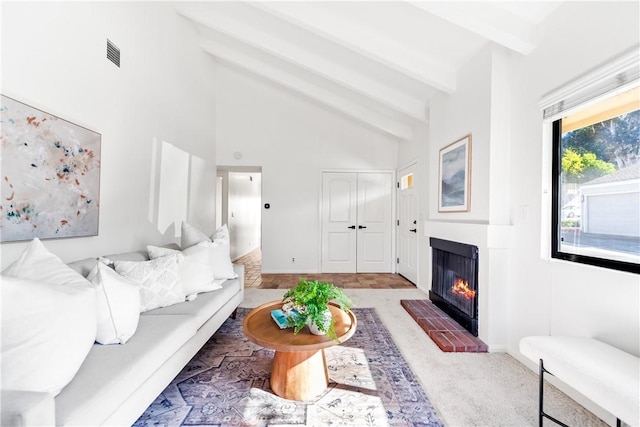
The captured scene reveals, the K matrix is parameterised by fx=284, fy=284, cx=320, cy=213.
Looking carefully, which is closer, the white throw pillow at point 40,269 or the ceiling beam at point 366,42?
the white throw pillow at point 40,269

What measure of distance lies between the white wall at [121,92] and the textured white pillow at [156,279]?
1.77 feet

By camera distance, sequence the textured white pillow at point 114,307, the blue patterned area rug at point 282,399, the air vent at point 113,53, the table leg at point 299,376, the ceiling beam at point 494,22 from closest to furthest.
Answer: the textured white pillow at point 114,307 → the blue patterned area rug at point 282,399 → the table leg at point 299,376 → the ceiling beam at point 494,22 → the air vent at point 113,53

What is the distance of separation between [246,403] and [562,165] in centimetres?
258

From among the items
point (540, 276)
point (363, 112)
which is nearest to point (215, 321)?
point (540, 276)

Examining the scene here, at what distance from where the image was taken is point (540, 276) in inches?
81.3

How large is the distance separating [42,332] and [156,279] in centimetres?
101

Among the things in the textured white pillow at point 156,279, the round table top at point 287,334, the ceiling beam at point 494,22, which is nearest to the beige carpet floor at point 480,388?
the round table top at point 287,334

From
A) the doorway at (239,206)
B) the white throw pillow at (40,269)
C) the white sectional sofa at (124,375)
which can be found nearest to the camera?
the white sectional sofa at (124,375)

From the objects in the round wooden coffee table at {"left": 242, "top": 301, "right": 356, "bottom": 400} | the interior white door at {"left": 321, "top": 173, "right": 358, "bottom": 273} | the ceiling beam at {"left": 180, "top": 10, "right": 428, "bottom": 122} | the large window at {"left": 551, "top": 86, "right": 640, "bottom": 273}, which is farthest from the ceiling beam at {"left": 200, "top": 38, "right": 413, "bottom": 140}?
the round wooden coffee table at {"left": 242, "top": 301, "right": 356, "bottom": 400}

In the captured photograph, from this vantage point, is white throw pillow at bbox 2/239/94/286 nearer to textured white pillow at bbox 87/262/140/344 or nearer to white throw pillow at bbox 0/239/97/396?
textured white pillow at bbox 87/262/140/344

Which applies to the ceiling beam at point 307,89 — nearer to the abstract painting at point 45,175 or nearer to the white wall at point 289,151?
the white wall at point 289,151

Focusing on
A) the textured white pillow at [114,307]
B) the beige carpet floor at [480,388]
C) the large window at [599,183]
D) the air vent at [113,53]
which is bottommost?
the beige carpet floor at [480,388]

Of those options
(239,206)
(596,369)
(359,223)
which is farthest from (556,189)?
(239,206)

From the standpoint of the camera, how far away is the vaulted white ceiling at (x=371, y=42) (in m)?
2.17
